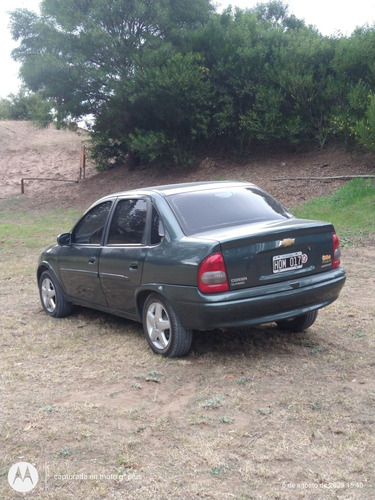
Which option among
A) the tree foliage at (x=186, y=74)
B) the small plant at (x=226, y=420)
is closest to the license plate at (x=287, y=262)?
the small plant at (x=226, y=420)

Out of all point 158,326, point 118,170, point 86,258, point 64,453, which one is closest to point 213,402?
point 64,453

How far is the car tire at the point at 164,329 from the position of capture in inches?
217

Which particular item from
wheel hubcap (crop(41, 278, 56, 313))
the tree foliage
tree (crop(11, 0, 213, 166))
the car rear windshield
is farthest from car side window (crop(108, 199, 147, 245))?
tree (crop(11, 0, 213, 166))

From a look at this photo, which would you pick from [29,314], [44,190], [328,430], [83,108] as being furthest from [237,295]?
[44,190]

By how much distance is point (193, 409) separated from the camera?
4480 mm

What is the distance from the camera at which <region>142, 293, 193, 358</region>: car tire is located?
18.1 ft

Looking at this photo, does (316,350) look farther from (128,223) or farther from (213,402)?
(128,223)

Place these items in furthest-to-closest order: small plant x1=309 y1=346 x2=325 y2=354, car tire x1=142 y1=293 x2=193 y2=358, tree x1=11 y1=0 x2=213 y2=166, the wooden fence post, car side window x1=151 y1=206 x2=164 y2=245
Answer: the wooden fence post → tree x1=11 y1=0 x2=213 y2=166 → car side window x1=151 y1=206 x2=164 y2=245 → small plant x1=309 y1=346 x2=325 y2=354 → car tire x1=142 y1=293 x2=193 y2=358

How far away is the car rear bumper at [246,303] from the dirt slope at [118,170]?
12252 millimetres

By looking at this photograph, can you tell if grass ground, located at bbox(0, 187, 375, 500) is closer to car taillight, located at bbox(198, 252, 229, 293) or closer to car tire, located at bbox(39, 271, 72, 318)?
car tire, located at bbox(39, 271, 72, 318)

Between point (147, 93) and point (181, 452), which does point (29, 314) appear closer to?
point (181, 452)

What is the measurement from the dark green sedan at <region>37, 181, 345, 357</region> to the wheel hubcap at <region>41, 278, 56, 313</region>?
97 centimetres

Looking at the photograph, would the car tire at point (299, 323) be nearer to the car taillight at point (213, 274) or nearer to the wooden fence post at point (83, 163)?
the car taillight at point (213, 274)

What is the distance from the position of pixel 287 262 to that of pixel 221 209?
896mm
